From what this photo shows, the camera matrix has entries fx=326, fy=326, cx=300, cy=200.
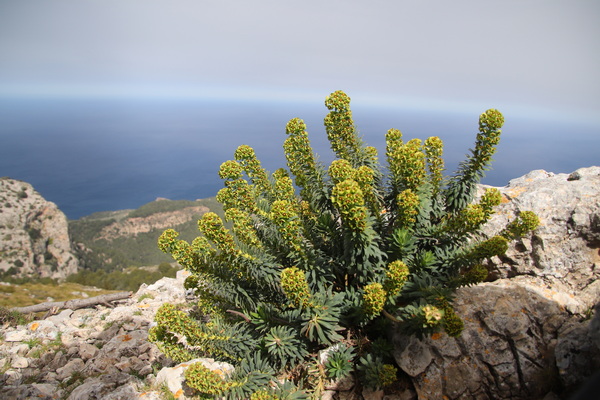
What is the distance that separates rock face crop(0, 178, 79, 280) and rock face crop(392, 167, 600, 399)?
10582 centimetres

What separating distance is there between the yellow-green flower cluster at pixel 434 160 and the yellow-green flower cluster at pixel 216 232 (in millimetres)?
3142

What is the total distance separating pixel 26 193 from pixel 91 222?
183 feet

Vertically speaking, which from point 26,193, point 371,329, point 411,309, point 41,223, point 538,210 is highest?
point 538,210

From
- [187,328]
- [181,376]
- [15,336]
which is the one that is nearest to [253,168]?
[187,328]

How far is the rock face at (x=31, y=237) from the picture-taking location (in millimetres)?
88062

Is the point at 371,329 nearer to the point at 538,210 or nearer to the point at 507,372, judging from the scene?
the point at 507,372

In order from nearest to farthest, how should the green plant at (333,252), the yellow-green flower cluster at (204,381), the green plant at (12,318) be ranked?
the yellow-green flower cluster at (204,381) < the green plant at (333,252) < the green plant at (12,318)

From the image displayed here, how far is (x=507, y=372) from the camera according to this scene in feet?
13.8

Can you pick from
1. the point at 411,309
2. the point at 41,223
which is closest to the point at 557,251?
the point at 411,309

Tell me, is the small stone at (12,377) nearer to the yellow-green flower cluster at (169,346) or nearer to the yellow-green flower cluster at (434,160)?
the yellow-green flower cluster at (169,346)

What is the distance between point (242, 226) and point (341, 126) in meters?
2.27

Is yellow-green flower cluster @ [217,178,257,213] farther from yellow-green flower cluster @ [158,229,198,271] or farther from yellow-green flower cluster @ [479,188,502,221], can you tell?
yellow-green flower cluster @ [479,188,502,221]

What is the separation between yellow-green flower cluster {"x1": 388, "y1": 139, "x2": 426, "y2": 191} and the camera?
438 centimetres

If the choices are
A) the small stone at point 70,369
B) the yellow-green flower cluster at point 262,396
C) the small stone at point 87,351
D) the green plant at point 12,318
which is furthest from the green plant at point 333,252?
the green plant at point 12,318
